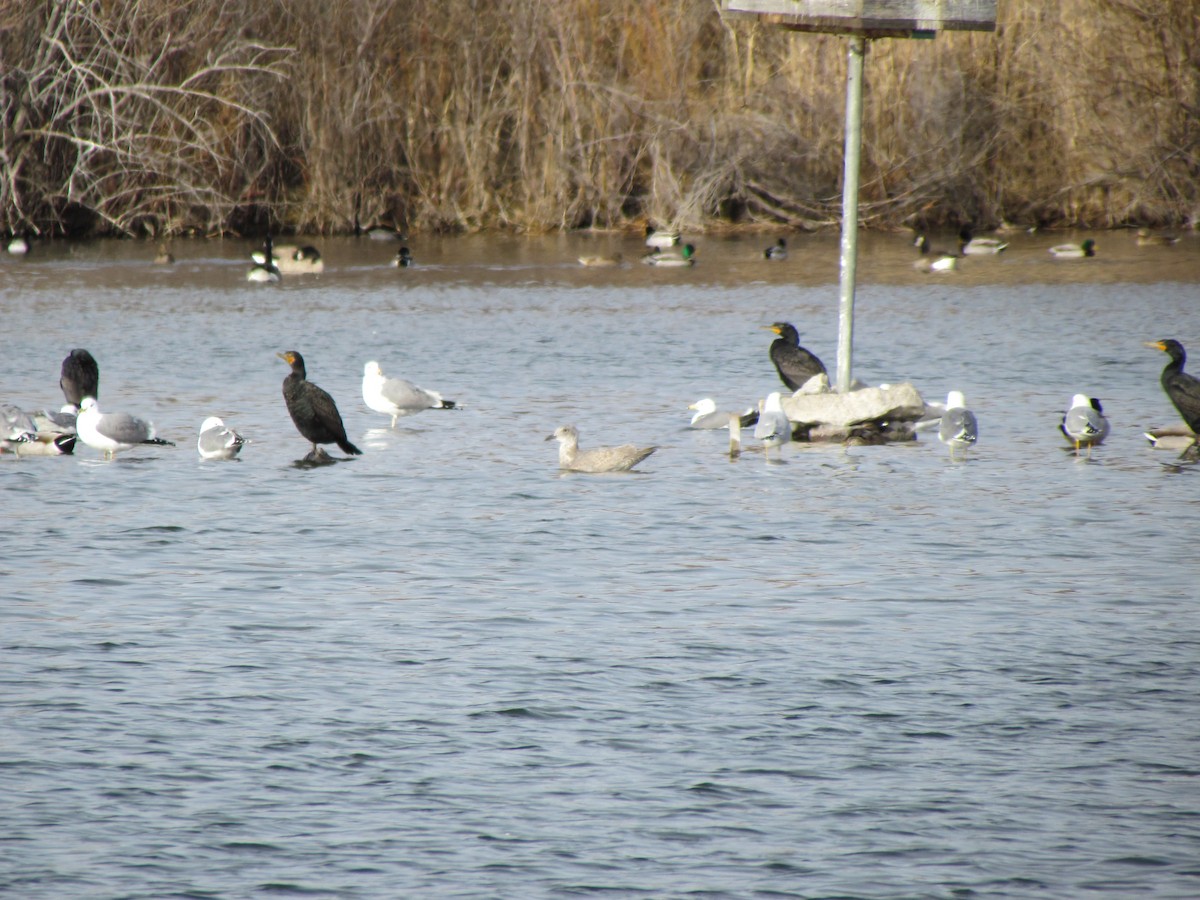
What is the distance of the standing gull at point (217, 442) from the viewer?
11.9m

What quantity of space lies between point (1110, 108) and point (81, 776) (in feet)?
107

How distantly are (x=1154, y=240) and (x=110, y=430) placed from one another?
26351mm

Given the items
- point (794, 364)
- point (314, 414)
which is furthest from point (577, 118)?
point (314, 414)

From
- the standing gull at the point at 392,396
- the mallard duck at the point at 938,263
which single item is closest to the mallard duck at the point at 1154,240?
the mallard duck at the point at 938,263

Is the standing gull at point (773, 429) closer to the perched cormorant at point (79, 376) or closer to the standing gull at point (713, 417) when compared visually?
the standing gull at point (713, 417)

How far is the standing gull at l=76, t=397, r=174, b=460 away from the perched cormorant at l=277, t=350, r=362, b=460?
3.42 ft

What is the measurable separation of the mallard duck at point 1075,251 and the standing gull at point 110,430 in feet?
72.0

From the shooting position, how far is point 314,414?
38.9 feet

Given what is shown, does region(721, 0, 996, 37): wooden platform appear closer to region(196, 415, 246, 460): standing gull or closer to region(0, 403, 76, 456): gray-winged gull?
region(196, 415, 246, 460): standing gull

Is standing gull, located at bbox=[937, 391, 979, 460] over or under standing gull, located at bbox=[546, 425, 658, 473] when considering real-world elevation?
over

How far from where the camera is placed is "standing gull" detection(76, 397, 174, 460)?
38.8 feet

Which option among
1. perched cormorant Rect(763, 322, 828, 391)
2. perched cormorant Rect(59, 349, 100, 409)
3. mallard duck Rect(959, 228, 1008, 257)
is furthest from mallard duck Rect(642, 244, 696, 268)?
perched cormorant Rect(59, 349, 100, 409)

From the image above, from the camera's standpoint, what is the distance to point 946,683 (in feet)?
22.5

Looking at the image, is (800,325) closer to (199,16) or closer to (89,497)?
(89,497)
